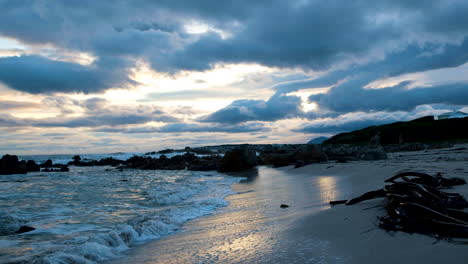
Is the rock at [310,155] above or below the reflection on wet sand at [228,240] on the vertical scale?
above

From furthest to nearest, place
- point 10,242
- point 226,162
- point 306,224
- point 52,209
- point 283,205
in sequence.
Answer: point 226,162
point 52,209
point 283,205
point 10,242
point 306,224

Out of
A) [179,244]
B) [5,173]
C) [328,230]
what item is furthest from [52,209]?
[5,173]

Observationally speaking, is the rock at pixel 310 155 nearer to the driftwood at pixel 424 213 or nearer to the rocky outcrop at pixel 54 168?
the driftwood at pixel 424 213

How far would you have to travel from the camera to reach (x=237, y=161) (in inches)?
802

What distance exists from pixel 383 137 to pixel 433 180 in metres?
39.6

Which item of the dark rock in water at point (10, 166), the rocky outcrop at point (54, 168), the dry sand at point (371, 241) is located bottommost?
the dry sand at point (371, 241)

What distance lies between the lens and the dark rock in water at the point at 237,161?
66.8 feet

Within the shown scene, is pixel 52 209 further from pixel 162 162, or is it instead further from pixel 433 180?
pixel 162 162

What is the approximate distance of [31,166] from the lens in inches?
1129

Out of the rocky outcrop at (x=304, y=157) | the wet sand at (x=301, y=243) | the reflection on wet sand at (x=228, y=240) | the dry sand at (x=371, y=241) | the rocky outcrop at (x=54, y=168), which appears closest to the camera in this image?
the dry sand at (x=371, y=241)

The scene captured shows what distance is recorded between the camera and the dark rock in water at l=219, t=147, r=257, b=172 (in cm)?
2038

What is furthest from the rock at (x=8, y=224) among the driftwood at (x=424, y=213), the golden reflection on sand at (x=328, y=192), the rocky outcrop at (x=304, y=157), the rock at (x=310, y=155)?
the rock at (x=310, y=155)

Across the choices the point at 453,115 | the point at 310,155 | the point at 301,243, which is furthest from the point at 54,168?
the point at 453,115

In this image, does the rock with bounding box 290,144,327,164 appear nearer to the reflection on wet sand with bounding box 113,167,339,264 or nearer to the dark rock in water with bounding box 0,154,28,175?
the reflection on wet sand with bounding box 113,167,339,264
